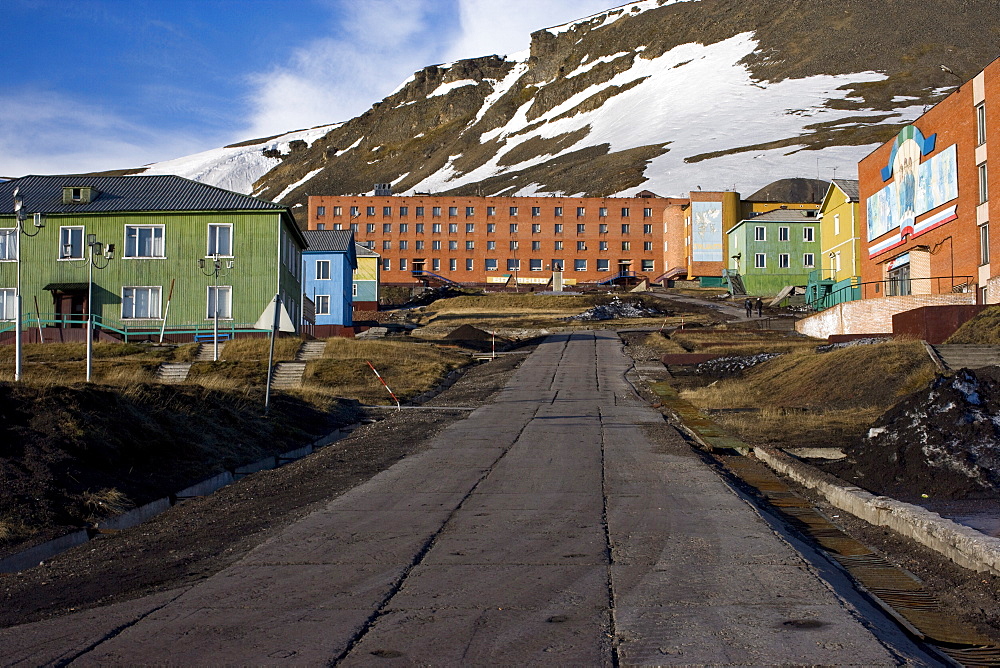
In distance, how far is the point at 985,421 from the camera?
41.1 ft

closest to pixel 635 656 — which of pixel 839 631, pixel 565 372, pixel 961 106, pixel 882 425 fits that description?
pixel 839 631

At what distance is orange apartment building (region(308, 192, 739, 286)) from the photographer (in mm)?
124750

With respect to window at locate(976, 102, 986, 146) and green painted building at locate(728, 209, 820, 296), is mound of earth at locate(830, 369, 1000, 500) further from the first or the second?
green painted building at locate(728, 209, 820, 296)

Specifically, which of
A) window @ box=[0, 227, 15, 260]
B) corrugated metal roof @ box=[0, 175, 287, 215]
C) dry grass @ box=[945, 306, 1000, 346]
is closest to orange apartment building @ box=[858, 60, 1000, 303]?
dry grass @ box=[945, 306, 1000, 346]

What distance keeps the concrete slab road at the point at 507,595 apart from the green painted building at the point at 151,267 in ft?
112

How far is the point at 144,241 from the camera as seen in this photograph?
1780 inches

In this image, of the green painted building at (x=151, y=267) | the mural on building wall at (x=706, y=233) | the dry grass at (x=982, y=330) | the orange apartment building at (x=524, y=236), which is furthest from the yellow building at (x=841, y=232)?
the orange apartment building at (x=524, y=236)

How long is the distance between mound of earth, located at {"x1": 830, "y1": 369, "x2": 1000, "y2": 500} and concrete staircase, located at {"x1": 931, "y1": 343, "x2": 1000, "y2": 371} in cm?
1261

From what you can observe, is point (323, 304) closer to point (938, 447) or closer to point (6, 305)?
point (6, 305)

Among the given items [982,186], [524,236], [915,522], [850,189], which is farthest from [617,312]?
[915,522]

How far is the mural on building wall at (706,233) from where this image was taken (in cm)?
11138

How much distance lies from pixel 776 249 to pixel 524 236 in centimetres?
4216

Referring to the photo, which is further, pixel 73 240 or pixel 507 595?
pixel 73 240

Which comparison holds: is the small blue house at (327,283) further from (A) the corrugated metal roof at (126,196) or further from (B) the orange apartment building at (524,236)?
(B) the orange apartment building at (524,236)
